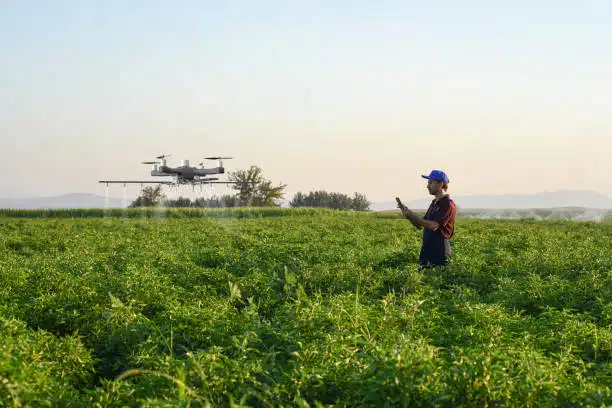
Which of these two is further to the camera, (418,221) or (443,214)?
(443,214)

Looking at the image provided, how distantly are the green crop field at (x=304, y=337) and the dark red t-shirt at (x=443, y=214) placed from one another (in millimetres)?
890

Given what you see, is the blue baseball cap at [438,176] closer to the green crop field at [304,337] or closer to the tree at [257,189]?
the green crop field at [304,337]

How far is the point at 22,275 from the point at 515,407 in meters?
9.08

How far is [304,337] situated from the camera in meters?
5.98

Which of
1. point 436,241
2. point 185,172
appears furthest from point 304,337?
point 185,172

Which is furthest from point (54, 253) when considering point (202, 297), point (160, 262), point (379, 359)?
point (379, 359)

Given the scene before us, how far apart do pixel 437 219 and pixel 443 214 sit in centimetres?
15

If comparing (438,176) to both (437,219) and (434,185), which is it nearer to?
(434,185)

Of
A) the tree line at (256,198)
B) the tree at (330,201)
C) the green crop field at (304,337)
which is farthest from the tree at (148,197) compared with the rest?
the green crop field at (304,337)

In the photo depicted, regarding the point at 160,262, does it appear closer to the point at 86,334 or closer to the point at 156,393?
the point at 86,334

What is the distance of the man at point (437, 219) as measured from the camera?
1009cm

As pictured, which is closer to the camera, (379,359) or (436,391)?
(436,391)

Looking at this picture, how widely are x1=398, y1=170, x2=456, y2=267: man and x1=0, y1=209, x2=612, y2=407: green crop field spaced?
0.42 metres

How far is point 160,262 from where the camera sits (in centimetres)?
1193
